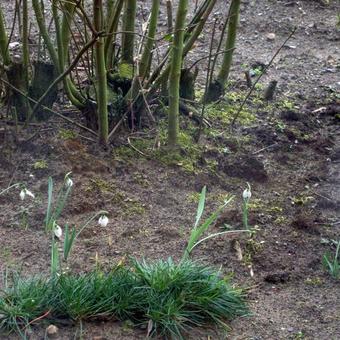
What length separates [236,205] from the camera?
5066mm

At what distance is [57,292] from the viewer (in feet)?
12.6

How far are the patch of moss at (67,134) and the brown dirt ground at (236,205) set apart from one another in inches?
1.2

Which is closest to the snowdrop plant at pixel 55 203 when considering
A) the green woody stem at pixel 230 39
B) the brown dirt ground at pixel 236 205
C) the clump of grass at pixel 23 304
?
the brown dirt ground at pixel 236 205

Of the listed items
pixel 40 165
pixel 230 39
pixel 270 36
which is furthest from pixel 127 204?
pixel 270 36

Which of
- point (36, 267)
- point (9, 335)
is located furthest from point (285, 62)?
point (9, 335)

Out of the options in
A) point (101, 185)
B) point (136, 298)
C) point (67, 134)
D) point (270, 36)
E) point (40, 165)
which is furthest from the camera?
point (270, 36)

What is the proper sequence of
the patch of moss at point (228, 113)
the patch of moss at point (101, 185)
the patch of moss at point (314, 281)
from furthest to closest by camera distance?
1. the patch of moss at point (228, 113)
2. the patch of moss at point (101, 185)
3. the patch of moss at point (314, 281)

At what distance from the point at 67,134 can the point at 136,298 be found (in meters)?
1.80

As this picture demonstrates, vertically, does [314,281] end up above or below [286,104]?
above

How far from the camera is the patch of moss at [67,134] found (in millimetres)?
5438

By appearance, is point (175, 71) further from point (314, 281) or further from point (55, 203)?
point (314, 281)

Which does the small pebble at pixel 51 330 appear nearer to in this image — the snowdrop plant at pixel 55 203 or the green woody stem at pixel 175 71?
the snowdrop plant at pixel 55 203

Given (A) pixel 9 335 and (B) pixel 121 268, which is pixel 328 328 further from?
(A) pixel 9 335

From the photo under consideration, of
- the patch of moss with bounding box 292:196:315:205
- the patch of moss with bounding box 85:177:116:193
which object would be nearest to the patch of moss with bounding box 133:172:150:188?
the patch of moss with bounding box 85:177:116:193
